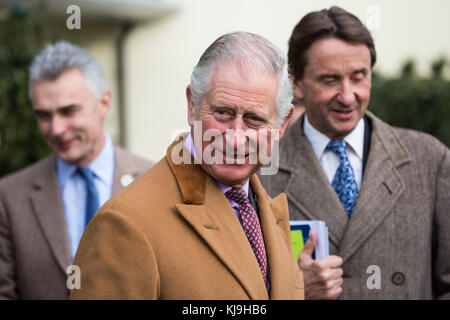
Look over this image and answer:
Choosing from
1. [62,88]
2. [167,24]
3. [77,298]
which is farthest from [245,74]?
[167,24]

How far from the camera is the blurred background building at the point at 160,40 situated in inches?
251

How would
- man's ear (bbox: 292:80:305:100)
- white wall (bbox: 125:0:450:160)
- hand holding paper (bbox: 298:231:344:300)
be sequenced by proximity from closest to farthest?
1. hand holding paper (bbox: 298:231:344:300)
2. man's ear (bbox: 292:80:305:100)
3. white wall (bbox: 125:0:450:160)

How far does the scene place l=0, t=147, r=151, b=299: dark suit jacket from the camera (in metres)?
2.96

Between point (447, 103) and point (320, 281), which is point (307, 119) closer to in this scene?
point (320, 281)

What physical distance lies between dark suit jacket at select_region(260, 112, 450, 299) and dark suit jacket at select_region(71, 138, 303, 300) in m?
0.69

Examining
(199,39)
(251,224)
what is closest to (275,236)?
(251,224)

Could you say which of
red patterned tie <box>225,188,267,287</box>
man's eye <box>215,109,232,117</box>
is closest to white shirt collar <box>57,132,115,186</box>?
red patterned tie <box>225,188,267,287</box>

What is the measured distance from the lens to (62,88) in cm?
320

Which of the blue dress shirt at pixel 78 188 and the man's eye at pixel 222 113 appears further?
the blue dress shirt at pixel 78 188

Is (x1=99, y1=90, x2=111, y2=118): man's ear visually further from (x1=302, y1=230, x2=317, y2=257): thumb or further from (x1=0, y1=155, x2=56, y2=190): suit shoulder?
(x1=302, y1=230, x2=317, y2=257): thumb

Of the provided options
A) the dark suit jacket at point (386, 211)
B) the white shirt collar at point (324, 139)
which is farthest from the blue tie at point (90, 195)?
the white shirt collar at point (324, 139)

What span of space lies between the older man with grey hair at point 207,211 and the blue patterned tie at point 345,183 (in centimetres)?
76

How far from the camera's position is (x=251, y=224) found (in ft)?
5.64

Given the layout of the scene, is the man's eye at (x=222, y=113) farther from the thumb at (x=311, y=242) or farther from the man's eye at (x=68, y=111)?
the man's eye at (x=68, y=111)
